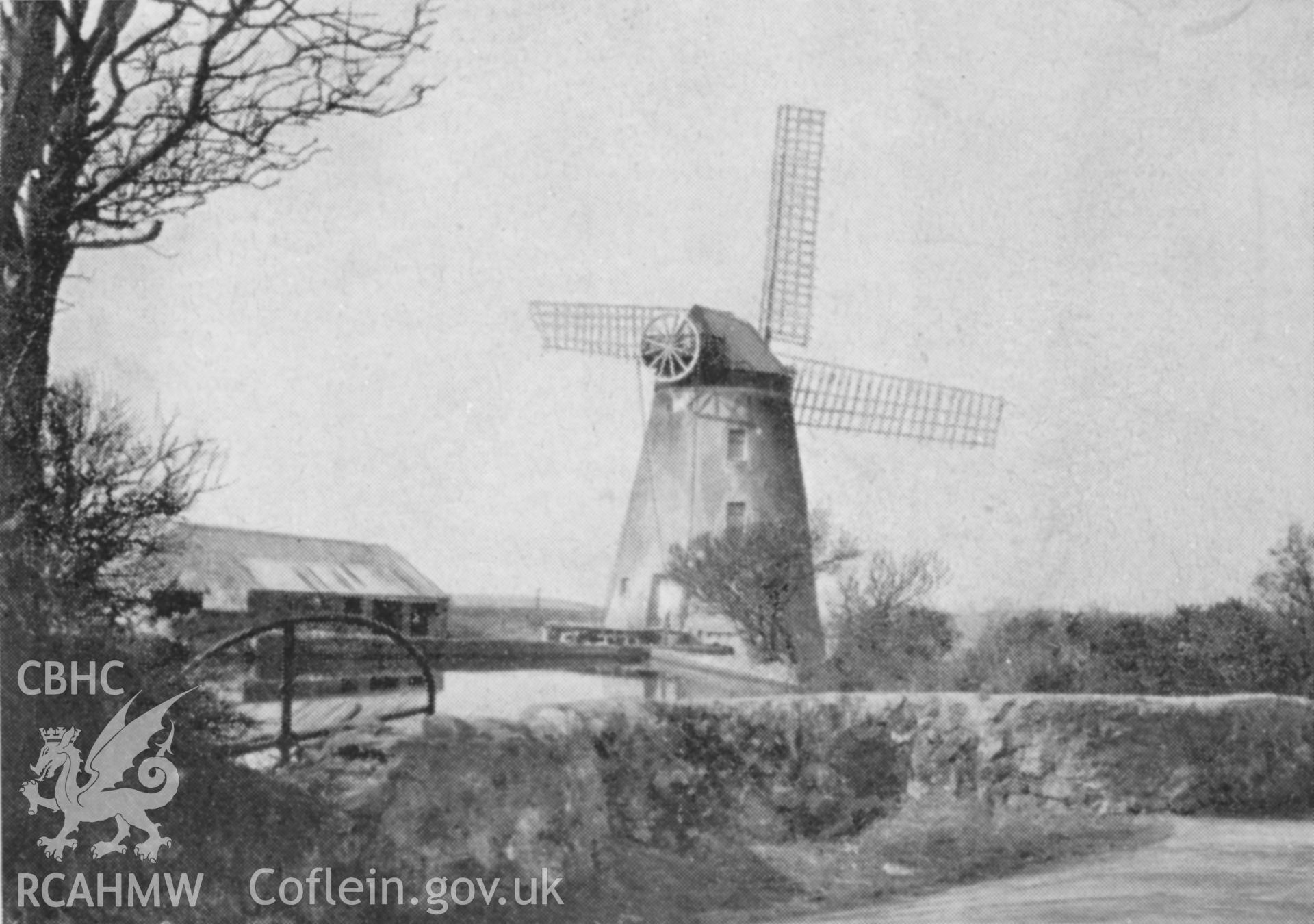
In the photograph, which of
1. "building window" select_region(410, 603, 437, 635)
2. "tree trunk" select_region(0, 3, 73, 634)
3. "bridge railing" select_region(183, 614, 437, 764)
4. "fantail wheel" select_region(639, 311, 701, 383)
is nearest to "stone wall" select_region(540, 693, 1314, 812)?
"bridge railing" select_region(183, 614, 437, 764)

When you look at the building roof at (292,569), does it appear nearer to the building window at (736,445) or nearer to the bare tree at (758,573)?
the bare tree at (758,573)

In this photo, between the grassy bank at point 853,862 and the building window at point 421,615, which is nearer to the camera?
the grassy bank at point 853,862

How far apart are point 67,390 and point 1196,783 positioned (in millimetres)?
6500

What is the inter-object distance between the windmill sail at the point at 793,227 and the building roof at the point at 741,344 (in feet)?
0.74

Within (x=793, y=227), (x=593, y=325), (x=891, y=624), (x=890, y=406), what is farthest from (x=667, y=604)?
(x=891, y=624)

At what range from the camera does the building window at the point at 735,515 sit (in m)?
15.6

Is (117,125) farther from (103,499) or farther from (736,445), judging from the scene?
(736,445)

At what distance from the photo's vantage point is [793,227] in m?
12.0

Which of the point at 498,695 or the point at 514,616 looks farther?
the point at 514,616

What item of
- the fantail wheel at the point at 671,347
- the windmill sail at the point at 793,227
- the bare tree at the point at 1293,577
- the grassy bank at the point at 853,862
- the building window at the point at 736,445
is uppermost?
the windmill sail at the point at 793,227

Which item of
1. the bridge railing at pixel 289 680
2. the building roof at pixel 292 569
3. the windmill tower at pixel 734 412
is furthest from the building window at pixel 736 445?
the bridge railing at pixel 289 680

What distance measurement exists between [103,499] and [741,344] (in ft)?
38.1

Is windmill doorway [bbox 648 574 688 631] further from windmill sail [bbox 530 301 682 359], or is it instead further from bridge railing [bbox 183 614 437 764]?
bridge railing [bbox 183 614 437 764]

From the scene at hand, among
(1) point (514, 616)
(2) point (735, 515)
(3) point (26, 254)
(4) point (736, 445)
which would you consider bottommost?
(1) point (514, 616)
